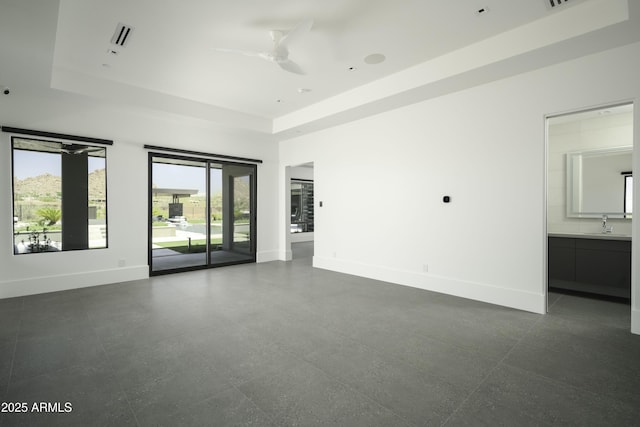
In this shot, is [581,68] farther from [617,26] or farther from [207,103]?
[207,103]

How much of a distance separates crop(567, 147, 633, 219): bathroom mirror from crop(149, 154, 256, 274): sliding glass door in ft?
20.3

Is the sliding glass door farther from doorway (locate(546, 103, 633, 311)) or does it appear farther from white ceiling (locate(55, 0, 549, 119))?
doorway (locate(546, 103, 633, 311))

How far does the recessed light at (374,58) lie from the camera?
403 centimetres

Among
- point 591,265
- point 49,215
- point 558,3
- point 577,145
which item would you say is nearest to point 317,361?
point 558,3

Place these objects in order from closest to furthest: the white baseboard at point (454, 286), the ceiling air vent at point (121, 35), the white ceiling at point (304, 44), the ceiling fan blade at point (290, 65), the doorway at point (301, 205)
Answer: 1. the white ceiling at point (304, 44)
2. the ceiling air vent at point (121, 35)
3. the ceiling fan blade at point (290, 65)
4. the white baseboard at point (454, 286)
5. the doorway at point (301, 205)

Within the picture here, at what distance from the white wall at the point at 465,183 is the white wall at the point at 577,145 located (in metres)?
1.71

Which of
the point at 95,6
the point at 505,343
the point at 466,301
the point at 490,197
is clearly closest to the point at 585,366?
the point at 505,343

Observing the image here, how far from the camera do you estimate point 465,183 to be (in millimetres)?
4500

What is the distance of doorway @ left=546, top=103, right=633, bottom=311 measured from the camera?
4.36 metres

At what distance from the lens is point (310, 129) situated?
662cm

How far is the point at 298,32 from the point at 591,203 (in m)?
5.23

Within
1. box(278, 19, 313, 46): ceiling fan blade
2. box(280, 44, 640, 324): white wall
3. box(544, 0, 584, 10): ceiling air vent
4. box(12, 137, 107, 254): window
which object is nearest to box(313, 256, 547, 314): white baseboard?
box(280, 44, 640, 324): white wall

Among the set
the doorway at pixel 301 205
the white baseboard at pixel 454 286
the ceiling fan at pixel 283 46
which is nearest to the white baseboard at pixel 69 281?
the white baseboard at pixel 454 286

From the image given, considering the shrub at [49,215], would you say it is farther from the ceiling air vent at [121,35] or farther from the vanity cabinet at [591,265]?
the vanity cabinet at [591,265]
